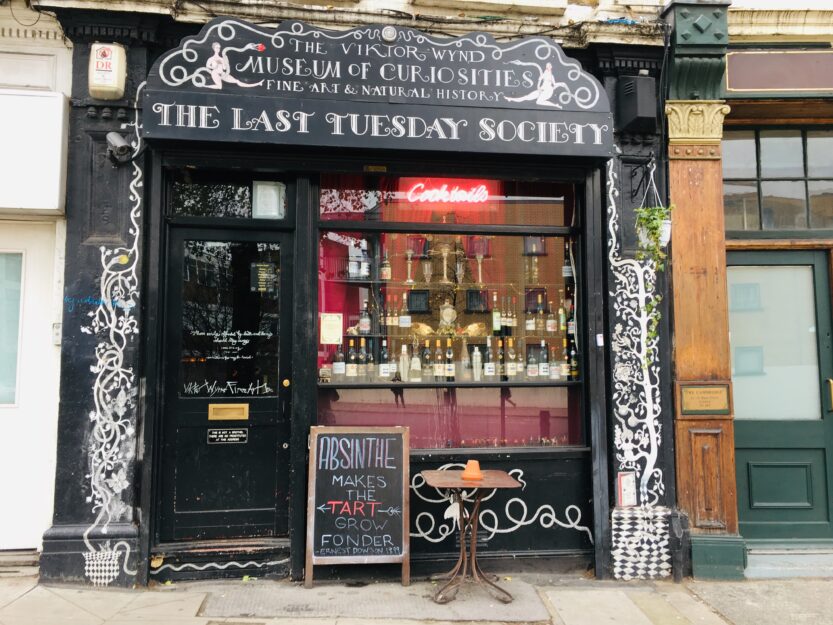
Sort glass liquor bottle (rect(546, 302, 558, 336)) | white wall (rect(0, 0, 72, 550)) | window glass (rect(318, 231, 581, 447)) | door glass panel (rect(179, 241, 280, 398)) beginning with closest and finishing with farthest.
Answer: white wall (rect(0, 0, 72, 550)) → door glass panel (rect(179, 241, 280, 398)) → window glass (rect(318, 231, 581, 447)) → glass liquor bottle (rect(546, 302, 558, 336))

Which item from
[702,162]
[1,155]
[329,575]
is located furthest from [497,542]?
[1,155]

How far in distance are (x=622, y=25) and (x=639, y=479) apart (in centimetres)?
386

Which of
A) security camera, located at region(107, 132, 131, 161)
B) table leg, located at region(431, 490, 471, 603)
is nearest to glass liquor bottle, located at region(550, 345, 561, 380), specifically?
table leg, located at region(431, 490, 471, 603)

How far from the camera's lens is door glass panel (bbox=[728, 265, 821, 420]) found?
18.9 feet

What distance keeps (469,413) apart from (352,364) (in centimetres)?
113

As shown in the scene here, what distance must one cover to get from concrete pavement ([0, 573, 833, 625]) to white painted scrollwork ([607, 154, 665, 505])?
845 millimetres

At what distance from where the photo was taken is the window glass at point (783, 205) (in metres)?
5.80

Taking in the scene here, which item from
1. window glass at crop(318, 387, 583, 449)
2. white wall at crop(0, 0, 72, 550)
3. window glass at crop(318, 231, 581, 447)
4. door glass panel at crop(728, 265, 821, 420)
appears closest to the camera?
white wall at crop(0, 0, 72, 550)

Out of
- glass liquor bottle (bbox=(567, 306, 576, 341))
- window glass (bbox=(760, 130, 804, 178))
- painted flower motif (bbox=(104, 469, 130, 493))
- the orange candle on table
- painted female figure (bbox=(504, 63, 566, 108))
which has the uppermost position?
painted female figure (bbox=(504, 63, 566, 108))

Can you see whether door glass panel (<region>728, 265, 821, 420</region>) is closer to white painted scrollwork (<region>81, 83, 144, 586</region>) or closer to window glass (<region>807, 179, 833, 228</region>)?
window glass (<region>807, 179, 833, 228</region>)

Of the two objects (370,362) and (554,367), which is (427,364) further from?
(554,367)

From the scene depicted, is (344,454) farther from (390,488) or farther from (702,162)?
(702,162)

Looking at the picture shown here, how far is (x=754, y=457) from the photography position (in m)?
5.63

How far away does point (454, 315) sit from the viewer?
5699 mm
